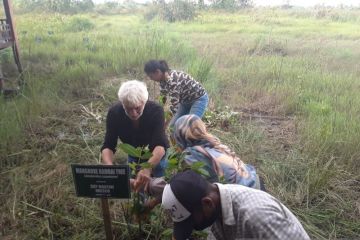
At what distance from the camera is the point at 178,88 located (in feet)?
12.1

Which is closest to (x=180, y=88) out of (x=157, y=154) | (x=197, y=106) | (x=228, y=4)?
(x=197, y=106)

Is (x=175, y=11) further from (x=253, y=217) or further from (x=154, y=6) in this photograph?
(x=253, y=217)

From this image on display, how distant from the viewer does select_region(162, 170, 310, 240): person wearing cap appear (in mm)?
1467

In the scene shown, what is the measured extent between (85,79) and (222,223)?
473 centimetres

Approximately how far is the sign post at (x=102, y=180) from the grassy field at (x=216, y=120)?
1.74 feet

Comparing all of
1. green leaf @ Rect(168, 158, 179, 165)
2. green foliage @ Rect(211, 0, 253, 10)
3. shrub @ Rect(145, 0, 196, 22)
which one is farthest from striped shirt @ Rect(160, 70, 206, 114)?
green foliage @ Rect(211, 0, 253, 10)

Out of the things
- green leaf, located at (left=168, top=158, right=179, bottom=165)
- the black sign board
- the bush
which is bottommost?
the black sign board

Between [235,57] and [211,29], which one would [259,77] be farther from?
[211,29]

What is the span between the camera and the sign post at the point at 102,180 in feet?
6.29

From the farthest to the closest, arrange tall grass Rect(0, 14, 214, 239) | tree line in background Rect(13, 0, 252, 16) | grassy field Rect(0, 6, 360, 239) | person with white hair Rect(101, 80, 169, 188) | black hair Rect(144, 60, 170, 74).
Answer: tree line in background Rect(13, 0, 252, 16), black hair Rect(144, 60, 170, 74), grassy field Rect(0, 6, 360, 239), tall grass Rect(0, 14, 214, 239), person with white hair Rect(101, 80, 169, 188)

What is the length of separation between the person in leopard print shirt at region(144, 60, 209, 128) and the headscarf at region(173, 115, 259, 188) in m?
1.19

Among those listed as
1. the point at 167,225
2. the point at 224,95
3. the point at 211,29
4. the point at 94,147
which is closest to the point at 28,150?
the point at 94,147

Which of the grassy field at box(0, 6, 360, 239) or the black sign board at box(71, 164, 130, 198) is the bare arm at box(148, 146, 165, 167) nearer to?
→ the grassy field at box(0, 6, 360, 239)

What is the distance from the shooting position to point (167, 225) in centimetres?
261
